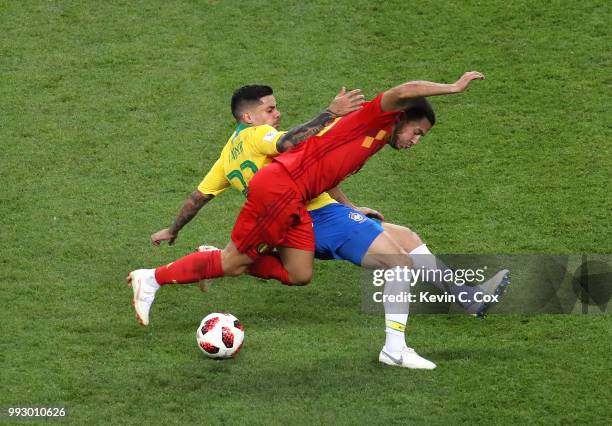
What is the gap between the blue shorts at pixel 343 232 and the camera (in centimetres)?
941

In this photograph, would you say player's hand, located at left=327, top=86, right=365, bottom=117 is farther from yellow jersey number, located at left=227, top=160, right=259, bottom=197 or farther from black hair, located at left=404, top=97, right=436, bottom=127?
yellow jersey number, located at left=227, top=160, right=259, bottom=197

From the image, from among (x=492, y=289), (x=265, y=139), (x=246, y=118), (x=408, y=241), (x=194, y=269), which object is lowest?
(x=492, y=289)

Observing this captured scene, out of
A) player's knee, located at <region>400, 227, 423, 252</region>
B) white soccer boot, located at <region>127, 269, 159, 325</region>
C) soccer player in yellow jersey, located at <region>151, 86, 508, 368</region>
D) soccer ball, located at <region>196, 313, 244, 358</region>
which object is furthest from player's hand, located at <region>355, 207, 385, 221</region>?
white soccer boot, located at <region>127, 269, 159, 325</region>

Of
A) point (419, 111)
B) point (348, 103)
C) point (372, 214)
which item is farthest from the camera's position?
point (372, 214)

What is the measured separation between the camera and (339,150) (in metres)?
9.08

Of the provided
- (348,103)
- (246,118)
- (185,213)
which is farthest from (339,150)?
(185,213)

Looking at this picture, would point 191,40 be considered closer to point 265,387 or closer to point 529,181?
point 529,181

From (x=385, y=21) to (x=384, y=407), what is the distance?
23.6 feet

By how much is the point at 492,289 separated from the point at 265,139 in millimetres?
2056

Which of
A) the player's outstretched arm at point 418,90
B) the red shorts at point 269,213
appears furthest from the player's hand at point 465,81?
the red shorts at point 269,213

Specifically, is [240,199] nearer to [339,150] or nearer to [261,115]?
[261,115]

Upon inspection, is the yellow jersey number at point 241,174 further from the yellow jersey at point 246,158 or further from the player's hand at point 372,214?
the player's hand at point 372,214

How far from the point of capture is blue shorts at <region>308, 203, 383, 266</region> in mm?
9414

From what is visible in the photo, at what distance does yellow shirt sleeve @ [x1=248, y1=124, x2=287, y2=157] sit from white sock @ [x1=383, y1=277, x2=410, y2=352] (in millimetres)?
1359
